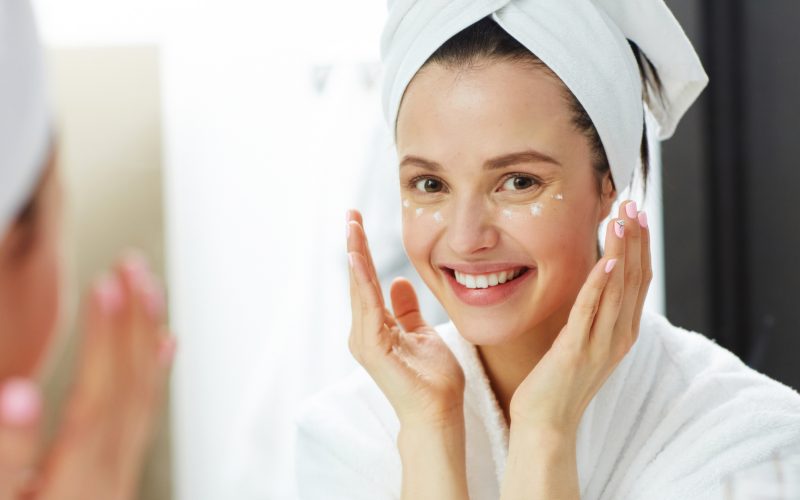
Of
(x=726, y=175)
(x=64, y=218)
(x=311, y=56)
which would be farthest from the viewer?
(x=311, y=56)

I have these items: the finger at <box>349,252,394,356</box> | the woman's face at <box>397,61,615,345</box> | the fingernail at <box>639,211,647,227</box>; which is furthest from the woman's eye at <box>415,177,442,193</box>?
the fingernail at <box>639,211,647,227</box>

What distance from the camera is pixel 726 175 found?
182cm

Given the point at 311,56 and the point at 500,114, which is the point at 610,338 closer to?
the point at 500,114

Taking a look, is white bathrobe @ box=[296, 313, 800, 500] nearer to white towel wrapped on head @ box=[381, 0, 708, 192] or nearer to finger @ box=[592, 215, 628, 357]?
finger @ box=[592, 215, 628, 357]

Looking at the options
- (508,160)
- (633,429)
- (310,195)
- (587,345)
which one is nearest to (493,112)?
(508,160)

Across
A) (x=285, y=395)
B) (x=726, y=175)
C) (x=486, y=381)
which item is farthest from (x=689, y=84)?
(x=285, y=395)

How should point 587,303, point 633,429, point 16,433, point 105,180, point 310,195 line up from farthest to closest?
point 310,195 < point 633,429 < point 587,303 < point 105,180 < point 16,433

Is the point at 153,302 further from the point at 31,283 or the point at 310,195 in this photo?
the point at 310,195

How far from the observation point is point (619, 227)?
3.32 feet

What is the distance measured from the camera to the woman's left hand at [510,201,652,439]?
1008 millimetres

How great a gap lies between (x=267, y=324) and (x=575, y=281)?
107 cm

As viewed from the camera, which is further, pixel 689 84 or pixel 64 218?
pixel 689 84

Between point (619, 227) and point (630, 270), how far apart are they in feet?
0.18

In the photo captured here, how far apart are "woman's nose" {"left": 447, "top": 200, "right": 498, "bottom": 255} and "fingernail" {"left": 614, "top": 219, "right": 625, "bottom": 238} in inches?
5.0
